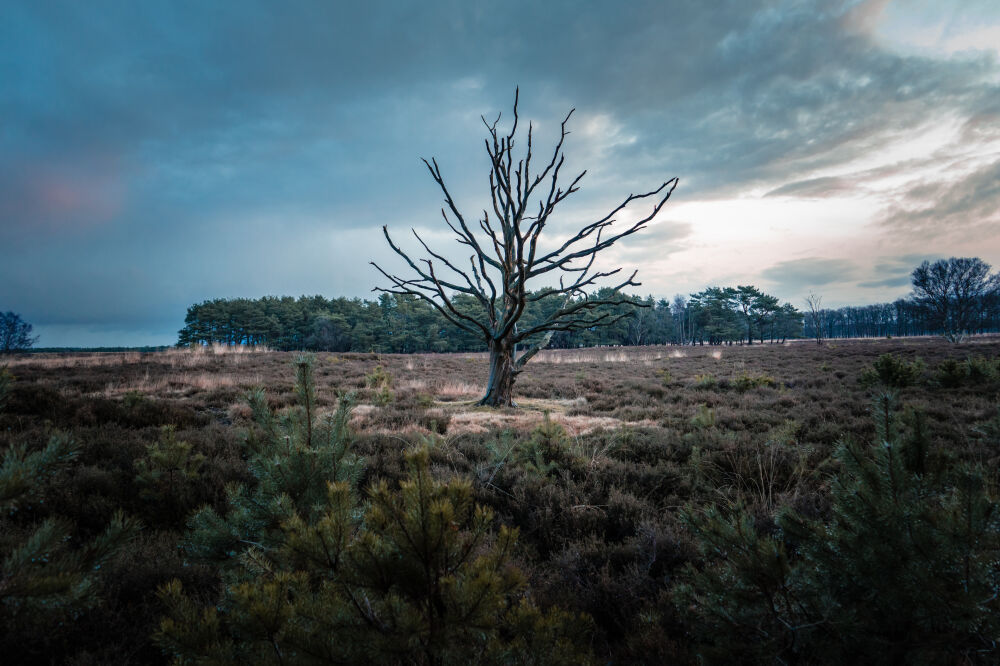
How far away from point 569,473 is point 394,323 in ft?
218

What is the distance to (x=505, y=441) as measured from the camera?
4.31m

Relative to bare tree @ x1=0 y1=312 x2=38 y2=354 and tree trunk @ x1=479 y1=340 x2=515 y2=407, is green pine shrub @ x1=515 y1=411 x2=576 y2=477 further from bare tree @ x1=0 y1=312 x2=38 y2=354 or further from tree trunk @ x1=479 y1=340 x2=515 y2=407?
bare tree @ x1=0 y1=312 x2=38 y2=354

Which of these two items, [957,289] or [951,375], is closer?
[951,375]

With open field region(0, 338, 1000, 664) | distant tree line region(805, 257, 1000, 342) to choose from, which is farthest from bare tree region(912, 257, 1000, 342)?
open field region(0, 338, 1000, 664)

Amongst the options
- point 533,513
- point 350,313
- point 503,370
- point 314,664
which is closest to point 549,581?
point 533,513

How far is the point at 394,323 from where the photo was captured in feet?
222

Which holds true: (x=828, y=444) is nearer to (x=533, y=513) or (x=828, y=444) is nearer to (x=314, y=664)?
Result: (x=533, y=513)

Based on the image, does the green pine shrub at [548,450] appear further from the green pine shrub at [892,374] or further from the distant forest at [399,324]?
the distant forest at [399,324]

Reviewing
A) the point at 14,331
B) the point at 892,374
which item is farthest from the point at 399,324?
the point at 892,374

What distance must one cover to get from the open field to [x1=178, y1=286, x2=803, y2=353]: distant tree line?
171ft

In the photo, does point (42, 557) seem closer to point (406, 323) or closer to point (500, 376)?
point (500, 376)

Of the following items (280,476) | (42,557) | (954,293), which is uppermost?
(954,293)

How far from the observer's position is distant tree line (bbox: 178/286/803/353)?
206 feet

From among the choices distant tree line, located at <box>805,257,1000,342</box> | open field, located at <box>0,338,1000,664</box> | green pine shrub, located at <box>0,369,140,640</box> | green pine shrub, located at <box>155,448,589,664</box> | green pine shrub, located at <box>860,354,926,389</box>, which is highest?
distant tree line, located at <box>805,257,1000,342</box>
